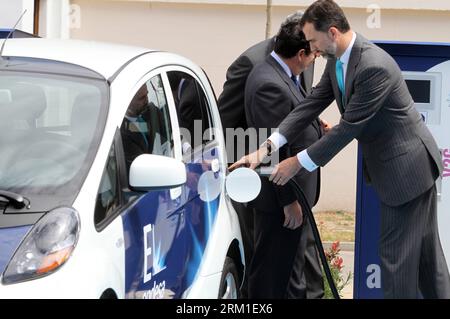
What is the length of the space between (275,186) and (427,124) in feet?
3.42

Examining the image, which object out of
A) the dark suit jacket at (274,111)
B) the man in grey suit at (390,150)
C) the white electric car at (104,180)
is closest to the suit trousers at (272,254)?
the dark suit jacket at (274,111)

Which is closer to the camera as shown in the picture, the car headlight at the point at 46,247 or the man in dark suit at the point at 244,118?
the car headlight at the point at 46,247

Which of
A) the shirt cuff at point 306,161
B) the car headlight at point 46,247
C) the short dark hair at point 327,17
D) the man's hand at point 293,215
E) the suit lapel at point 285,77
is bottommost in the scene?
the man's hand at point 293,215

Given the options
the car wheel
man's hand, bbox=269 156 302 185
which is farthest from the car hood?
man's hand, bbox=269 156 302 185

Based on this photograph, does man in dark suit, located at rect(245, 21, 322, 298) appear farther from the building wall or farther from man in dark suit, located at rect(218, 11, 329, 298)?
the building wall

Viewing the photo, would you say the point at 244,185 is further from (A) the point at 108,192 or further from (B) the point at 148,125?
(A) the point at 108,192

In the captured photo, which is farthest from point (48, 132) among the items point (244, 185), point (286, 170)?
point (286, 170)

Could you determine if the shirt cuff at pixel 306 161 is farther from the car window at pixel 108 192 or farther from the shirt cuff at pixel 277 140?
the car window at pixel 108 192

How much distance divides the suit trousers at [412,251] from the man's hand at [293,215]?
2.15ft

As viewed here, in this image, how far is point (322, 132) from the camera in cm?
532

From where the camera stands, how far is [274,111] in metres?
4.94

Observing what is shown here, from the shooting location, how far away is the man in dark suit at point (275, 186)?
195 inches

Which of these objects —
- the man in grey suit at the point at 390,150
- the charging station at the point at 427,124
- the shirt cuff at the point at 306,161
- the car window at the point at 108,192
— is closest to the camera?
the car window at the point at 108,192
